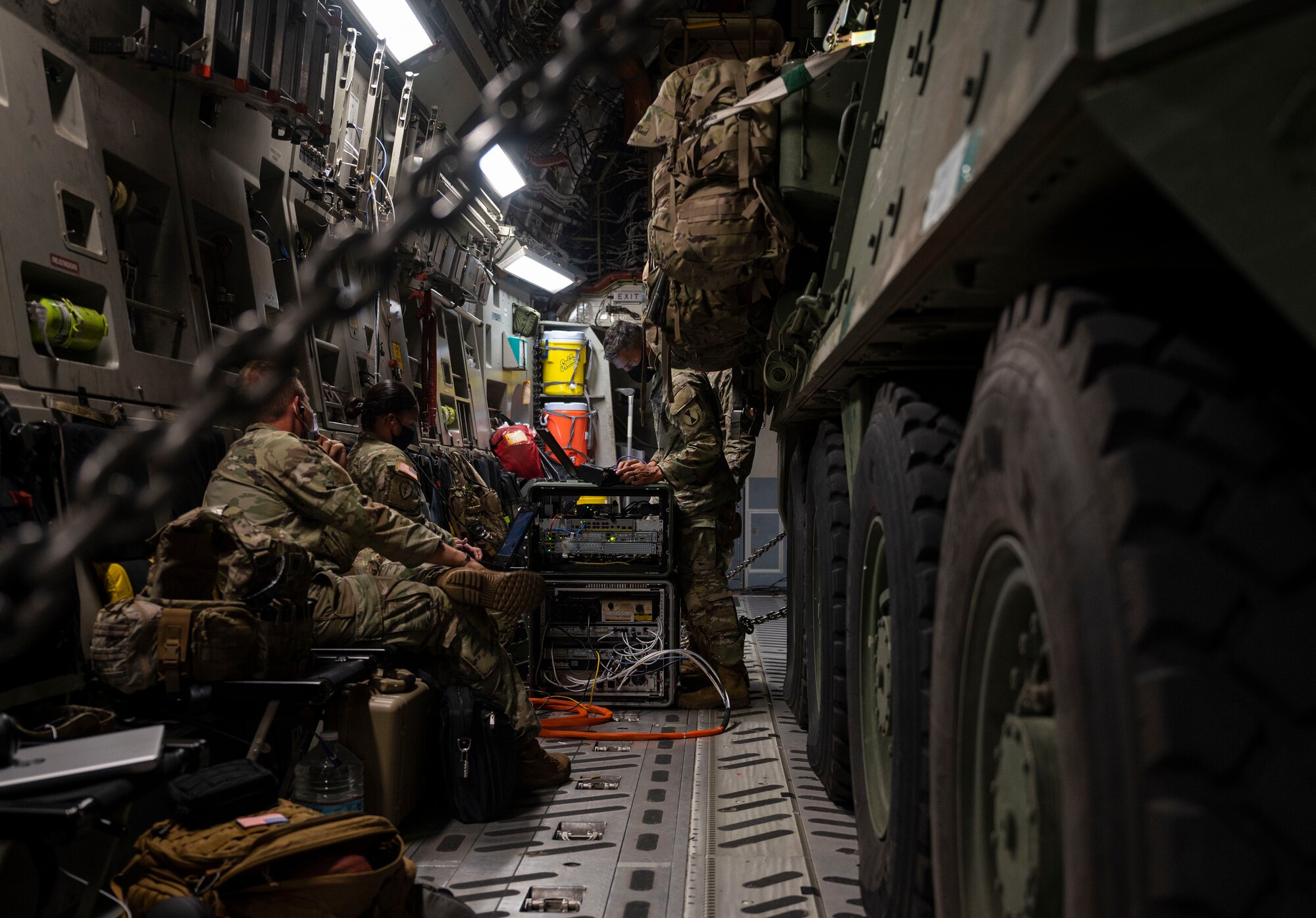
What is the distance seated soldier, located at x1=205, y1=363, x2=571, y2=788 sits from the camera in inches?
140

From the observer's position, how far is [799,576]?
182 inches

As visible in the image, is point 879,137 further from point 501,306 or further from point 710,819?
point 501,306

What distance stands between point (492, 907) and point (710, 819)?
37.4 inches

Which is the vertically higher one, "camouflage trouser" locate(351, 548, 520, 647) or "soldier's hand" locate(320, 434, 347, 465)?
"soldier's hand" locate(320, 434, 347, 465)

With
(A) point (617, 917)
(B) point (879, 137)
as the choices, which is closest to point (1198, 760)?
(B) point (879, 137)

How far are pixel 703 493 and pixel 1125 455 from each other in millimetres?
4630

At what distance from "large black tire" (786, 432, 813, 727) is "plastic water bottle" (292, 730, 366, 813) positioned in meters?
2.01

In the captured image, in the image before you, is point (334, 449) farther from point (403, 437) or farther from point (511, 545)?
point (511, 545)

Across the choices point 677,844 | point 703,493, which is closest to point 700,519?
point 703,493

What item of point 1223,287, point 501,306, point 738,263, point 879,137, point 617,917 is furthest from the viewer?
point 501,306

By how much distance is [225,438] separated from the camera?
4.50m

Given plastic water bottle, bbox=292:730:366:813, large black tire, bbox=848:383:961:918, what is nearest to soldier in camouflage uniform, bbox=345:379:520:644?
plastic water bottle, bbox=292:730:366:813

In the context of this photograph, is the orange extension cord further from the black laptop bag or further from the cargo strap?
the cargo strap

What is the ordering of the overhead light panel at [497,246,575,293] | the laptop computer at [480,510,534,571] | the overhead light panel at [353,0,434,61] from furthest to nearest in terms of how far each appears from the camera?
the overhead light panel at [497,246,575,293]
the overhead light panel at [353,0,434,61]
the laptop computer at [480,510,534,571]
